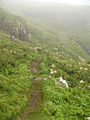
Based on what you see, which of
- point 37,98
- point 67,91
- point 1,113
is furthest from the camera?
point 67,91

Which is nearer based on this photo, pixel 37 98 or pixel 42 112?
pixel 42 112

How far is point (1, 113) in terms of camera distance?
991 centimetres

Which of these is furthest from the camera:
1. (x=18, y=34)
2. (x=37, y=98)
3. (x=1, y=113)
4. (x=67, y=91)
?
(x=18, y=34)

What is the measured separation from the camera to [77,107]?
1296 centimetres

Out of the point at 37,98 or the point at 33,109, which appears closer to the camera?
the point at 33,109

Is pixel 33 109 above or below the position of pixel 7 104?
below

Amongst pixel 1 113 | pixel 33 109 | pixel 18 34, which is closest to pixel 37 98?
pixel 33 109

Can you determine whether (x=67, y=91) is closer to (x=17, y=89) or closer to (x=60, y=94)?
(x=60, y=94)

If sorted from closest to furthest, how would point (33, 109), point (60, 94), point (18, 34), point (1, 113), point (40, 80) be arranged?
1. point (1, 113)
2. point (33, 109)
3. point (60, 94)
4. point (40, 80)
5. point (18, 34)

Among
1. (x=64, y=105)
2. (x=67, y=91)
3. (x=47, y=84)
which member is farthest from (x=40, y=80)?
(x=64, y=105)

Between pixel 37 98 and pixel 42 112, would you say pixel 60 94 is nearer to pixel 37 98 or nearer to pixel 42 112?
pixel 37 98

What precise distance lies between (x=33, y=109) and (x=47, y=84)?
572cm

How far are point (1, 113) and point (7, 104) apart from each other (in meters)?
1.16

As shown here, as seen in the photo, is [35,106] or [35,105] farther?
[35,105]
